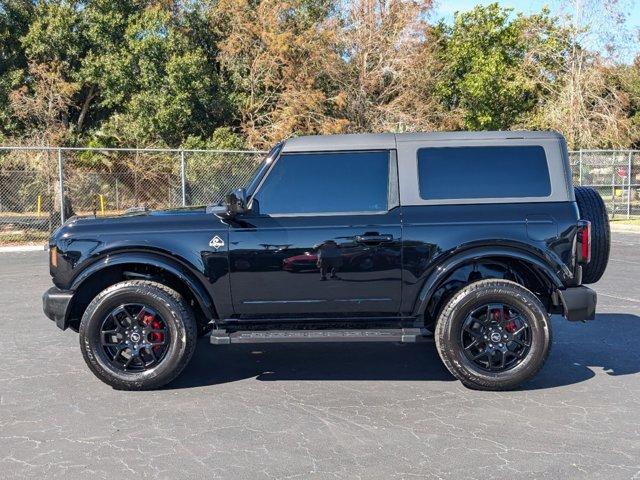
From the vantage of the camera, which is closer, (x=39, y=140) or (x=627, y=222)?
(x=39, y=140)

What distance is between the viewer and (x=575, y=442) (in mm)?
3895

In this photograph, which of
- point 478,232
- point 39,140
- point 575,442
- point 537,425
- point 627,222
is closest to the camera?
point 575,442

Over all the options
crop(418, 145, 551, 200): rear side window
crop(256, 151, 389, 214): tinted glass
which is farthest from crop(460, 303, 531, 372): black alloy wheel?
crop(256, 151, 389, 214): tinted glass

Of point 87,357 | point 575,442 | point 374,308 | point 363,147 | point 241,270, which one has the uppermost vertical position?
point 363,147

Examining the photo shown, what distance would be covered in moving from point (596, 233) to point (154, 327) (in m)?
3.66

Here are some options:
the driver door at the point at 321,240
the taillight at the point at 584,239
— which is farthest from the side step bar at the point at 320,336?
the taillight at the point at 584,239

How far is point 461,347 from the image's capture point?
4.81 metres

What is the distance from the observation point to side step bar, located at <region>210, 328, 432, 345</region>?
4.77m

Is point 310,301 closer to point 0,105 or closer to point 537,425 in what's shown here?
point 537,425

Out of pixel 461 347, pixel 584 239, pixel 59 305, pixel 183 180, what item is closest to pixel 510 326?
pixel 461 347

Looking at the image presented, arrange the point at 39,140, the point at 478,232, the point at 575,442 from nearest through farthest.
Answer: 1. the point at 575,442
2. the point at 478,232
3. the point at 39,140

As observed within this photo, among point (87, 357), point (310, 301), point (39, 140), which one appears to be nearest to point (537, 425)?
point (310, 301)

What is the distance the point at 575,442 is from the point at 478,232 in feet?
5.38

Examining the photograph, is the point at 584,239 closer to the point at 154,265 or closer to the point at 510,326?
the point at 510,326
